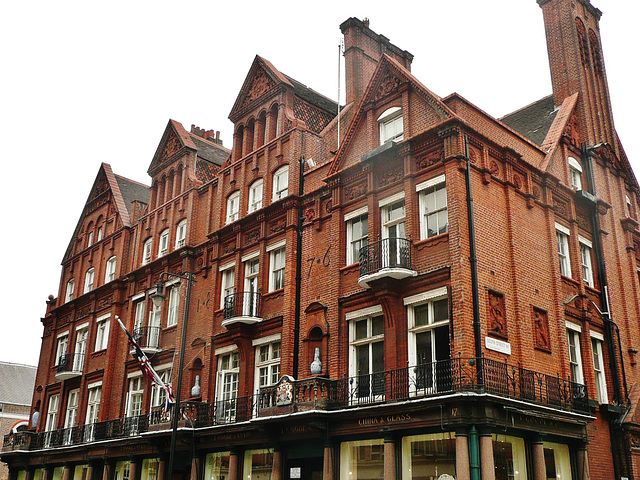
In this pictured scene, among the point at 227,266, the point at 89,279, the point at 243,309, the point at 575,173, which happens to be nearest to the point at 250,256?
the point at 227,266

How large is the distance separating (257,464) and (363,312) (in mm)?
6843

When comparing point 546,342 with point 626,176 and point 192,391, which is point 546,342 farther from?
point 192,391

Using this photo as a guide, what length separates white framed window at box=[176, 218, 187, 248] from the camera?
32.0 m

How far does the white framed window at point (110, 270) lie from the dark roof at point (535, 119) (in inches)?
847

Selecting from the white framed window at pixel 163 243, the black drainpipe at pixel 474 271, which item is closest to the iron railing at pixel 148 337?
the white framed window at pixel 163 243

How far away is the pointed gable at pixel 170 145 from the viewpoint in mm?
34531

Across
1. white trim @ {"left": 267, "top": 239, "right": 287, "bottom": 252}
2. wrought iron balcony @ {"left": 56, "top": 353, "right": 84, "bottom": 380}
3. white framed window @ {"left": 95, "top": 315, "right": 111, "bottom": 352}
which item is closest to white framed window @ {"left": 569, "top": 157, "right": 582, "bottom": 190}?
white trim @ {"left": 267, "top": 239, "right": 287, "bottom": 252}

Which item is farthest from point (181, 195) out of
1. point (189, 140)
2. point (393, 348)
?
point (393, 348)

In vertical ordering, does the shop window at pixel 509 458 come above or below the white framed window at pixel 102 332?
below

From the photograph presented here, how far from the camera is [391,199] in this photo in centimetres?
2209

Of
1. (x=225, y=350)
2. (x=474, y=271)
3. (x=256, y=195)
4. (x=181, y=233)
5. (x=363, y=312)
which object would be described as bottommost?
(x=225, y=350)

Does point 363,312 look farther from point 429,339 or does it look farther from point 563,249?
point 563,249

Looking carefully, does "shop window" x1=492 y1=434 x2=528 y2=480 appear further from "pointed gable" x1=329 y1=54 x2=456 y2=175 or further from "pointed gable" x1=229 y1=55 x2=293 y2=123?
"pointed gable" x1=229 y1=55 x2=293 y2=123

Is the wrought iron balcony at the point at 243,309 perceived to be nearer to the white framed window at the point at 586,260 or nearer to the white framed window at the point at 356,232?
the white framed window at the point at 356,232
